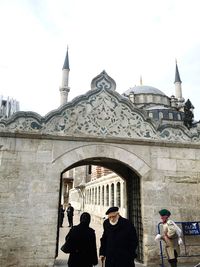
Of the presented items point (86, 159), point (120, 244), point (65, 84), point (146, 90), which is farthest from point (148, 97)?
point (120, 244)

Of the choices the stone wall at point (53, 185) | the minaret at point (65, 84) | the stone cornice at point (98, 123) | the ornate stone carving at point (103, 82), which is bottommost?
the stone wall at point (53, 185)

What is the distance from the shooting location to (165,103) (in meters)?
37.5

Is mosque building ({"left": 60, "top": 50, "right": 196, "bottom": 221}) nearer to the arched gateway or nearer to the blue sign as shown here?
the arched gateway

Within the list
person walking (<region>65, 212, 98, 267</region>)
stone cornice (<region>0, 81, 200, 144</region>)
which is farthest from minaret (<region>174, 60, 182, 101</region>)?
person walking (<region>65, 212, 98, 267</region>)

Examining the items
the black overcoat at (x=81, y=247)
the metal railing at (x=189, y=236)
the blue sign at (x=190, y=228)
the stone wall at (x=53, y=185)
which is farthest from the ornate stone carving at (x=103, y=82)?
the black overcoat at (x=81, y=247)

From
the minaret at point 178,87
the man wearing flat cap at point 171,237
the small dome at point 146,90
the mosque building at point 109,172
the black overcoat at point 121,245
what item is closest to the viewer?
the black overcoat at point 121,245

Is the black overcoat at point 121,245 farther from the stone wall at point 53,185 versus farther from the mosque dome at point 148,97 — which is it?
the mosque dome at point 148,97

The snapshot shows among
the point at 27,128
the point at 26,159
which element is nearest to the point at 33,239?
the point at 26,159

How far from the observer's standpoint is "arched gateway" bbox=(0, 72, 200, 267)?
5.03m

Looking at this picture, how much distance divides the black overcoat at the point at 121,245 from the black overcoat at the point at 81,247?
0.34m

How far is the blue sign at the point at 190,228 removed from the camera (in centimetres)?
558

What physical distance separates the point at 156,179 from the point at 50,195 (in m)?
2.49

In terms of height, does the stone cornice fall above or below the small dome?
below

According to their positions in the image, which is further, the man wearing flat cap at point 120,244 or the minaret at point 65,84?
the minaret at point 65,84
